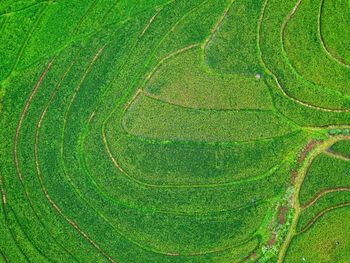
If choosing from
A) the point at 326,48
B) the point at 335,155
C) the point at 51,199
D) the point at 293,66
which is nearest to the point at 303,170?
the point at 335,155

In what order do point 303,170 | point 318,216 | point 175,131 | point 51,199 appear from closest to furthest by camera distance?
1. point 318,216
2. point 303,170
3. point 175,131
4. point 51,199

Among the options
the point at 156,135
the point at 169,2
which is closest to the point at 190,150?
the point at 156,135

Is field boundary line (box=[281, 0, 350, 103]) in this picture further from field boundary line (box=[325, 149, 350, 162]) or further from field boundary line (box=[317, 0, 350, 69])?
field boundary line (box=[325, 149, 350, 162])

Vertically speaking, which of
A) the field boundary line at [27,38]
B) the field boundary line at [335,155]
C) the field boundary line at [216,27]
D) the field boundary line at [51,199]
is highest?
the field boundary line at [216,27]

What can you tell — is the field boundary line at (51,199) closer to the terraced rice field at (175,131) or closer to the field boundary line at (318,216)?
the terraced rice field at (175,131)

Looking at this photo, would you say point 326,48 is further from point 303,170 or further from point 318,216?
point 318,216

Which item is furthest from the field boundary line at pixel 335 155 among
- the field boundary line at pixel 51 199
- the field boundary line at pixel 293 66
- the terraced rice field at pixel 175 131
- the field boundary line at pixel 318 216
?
the field boundary line at pixel 51 199

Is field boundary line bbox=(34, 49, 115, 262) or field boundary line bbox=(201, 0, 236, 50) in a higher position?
field boundary line bbox=(201, 0, 236, 50)

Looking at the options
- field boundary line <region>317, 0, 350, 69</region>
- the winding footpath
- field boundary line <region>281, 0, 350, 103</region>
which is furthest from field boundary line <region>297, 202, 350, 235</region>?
field boundary line <region>317, 0, 350, 69</region>

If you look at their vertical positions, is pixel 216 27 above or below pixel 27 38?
above

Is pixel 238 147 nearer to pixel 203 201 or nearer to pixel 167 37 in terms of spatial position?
pixel 203 201
